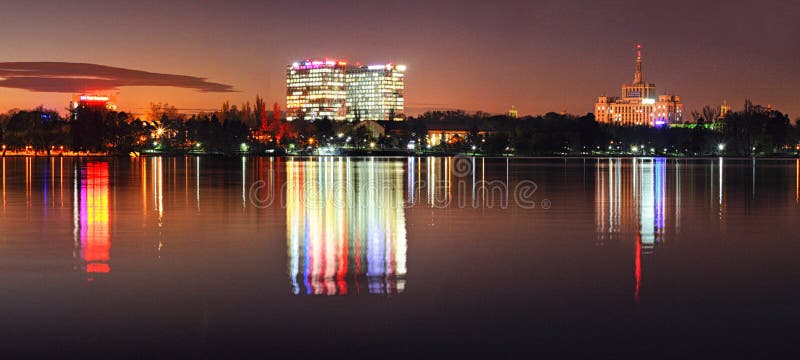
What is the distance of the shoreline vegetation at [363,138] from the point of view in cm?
14212

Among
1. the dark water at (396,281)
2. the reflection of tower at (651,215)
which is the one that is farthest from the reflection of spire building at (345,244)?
the reflection of tower at (651,215)

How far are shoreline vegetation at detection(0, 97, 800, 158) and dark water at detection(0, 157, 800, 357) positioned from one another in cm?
12435

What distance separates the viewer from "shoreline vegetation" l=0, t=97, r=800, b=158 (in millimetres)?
142125

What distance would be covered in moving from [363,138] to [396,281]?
588ft

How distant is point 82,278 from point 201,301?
116 inches

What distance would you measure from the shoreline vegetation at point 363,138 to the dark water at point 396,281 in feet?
408

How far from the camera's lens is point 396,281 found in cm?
1329

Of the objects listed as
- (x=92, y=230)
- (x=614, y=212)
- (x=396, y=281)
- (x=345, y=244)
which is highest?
(x=614, y=212)

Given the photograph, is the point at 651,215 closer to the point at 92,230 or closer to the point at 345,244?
the point at 345,244

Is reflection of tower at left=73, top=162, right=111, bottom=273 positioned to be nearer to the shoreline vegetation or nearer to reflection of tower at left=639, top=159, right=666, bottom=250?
reflection of tower at left=639, top=159, right=666, bottom=250

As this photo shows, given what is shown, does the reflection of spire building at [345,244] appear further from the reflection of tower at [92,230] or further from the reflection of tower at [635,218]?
the reflection of tower at [635,218]

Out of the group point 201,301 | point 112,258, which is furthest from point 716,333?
point 112,258

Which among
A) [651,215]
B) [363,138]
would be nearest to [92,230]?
[651,215]

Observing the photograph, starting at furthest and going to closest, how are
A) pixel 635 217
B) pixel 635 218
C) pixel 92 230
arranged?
1. pixel 635 217
2. pixel 635 218
3. pixel 92 230
